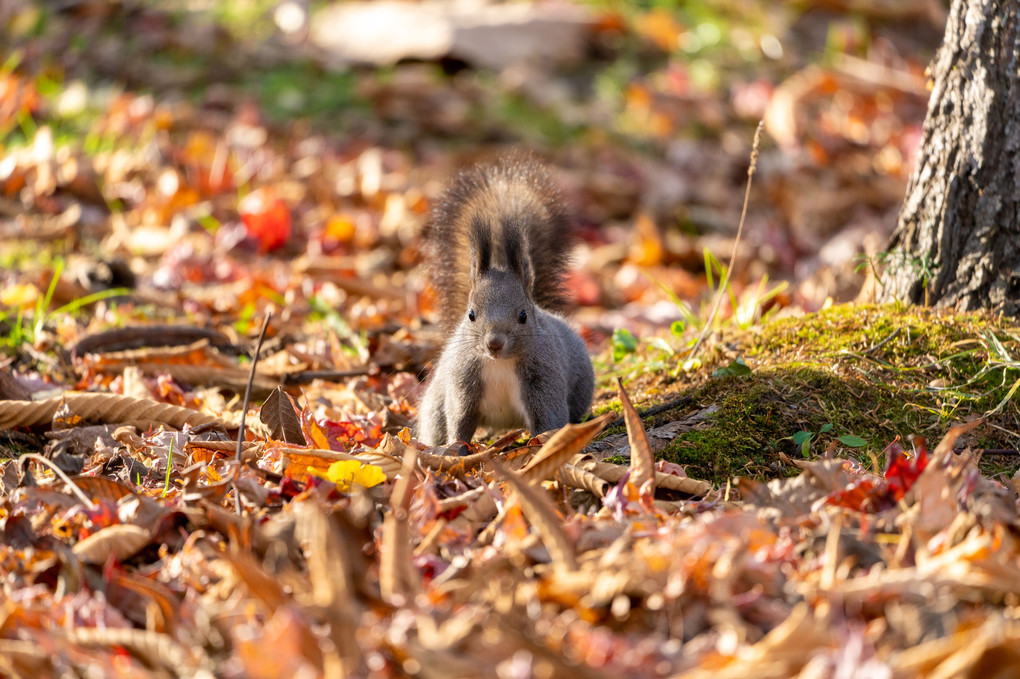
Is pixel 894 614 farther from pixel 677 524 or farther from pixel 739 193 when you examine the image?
pixel 739 193

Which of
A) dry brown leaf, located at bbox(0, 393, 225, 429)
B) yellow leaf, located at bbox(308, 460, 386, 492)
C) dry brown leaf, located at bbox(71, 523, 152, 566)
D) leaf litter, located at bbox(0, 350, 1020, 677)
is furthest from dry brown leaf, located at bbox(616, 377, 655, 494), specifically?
Answer: dry brown leaf, located at bbox(0, 393, 225, 429)

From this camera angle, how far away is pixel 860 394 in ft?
10.6

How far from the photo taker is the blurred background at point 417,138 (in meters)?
6.16

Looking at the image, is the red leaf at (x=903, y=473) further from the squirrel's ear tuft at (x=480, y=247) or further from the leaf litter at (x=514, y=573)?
the squirrel's ear tuft at (x=480, y=247)

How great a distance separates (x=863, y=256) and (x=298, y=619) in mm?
2828

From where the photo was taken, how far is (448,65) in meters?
9.94

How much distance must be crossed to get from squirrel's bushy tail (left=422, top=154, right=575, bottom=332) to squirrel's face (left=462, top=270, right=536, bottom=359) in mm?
116

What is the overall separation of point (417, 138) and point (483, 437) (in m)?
5.65

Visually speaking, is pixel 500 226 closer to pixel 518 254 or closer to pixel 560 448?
pixel 518 254

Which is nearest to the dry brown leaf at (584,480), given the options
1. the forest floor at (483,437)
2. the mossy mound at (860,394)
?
the forest floor at (483,437)

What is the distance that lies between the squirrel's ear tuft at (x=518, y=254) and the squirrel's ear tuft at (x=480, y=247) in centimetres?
7

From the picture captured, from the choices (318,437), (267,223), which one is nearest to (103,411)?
(318,437)

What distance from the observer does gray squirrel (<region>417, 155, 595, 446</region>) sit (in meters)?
3.38

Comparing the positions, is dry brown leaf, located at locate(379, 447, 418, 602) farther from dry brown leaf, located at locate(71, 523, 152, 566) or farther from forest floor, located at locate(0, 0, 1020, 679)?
dry brown leaf, located at locate(71, 523, 152, 566)
